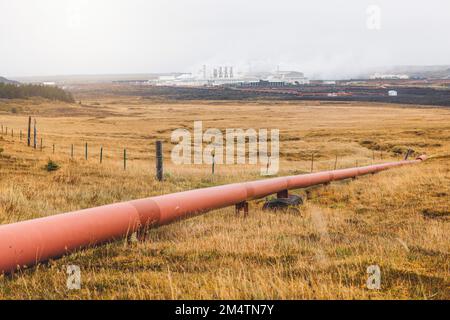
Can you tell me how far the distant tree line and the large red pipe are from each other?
12802 cm

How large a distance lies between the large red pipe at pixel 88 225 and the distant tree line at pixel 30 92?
128018 mm

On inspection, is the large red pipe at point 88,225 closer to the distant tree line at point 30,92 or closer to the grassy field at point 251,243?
the grassy field at point 251,243

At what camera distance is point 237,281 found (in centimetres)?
607

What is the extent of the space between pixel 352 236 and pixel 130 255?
15.8 feet

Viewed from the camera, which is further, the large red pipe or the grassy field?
the large red pipe

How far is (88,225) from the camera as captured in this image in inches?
310

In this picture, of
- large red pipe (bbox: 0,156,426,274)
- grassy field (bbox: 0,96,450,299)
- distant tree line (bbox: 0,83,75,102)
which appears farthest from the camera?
distant tree line (bbox: 0,83,75,102)

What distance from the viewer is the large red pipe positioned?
6754mm

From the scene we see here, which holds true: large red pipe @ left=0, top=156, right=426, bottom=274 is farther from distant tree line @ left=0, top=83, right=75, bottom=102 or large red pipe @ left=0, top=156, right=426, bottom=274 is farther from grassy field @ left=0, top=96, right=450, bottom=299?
distant tree line @ left=0, top=83, right=75, bottom=102

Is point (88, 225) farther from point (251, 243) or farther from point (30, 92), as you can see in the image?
point (30, 92)

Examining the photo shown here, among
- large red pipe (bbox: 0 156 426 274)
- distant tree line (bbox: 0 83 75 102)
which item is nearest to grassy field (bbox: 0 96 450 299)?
large red pipe (bbox: 0 156 426 274)
